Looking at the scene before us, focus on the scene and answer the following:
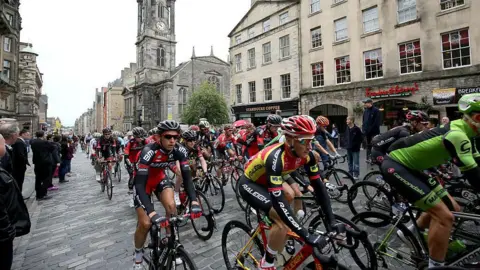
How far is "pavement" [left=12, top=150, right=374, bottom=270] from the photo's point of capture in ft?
13.4

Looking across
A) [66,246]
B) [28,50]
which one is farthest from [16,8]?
[66,246]

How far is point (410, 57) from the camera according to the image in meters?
16.2

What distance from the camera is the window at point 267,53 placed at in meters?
24.5

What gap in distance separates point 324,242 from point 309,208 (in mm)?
2107

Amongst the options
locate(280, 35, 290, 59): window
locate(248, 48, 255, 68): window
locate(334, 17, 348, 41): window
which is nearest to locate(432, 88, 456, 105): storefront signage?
locate(334, 17, 348, 41): window

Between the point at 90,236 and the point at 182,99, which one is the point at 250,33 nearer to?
the point at 90,236

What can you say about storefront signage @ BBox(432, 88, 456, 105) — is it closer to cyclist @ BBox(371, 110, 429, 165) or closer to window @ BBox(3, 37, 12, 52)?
cyclist @ BBox(371, 110, 429, 165)

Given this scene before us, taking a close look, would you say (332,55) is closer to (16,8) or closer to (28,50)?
(16,8)

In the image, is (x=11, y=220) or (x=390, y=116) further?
(x=390, y=116)

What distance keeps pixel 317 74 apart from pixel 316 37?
9.68ft

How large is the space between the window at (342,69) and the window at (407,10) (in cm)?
390

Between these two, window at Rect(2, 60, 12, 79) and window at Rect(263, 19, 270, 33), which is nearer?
window at Rect(263, 19, 270, 33)

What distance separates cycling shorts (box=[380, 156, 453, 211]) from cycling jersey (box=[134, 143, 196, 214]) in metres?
2.57

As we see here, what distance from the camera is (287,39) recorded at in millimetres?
23000
